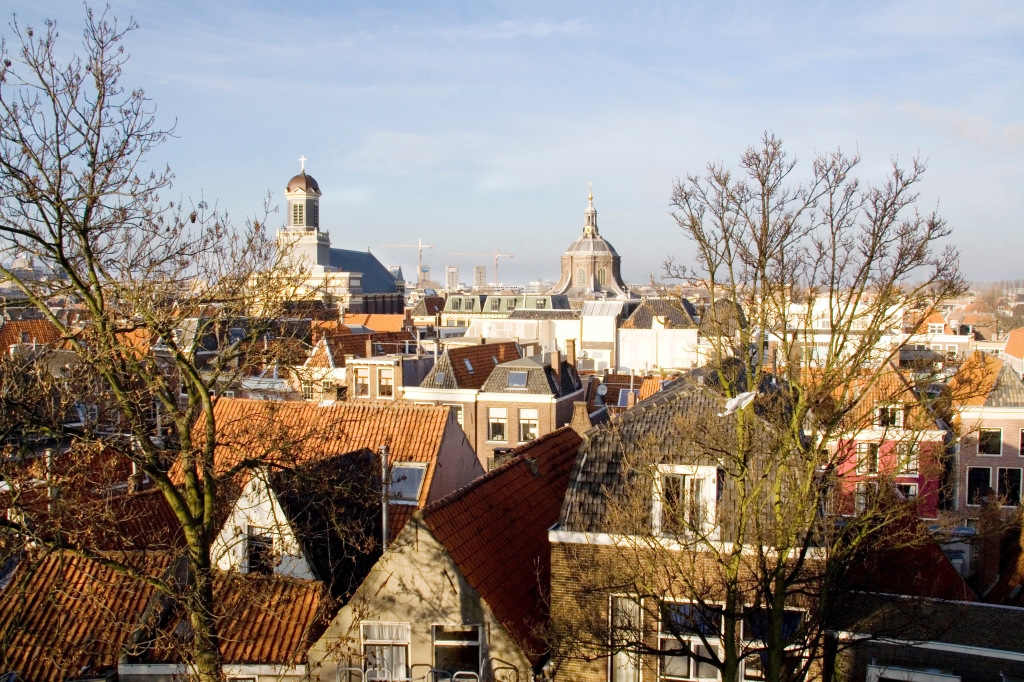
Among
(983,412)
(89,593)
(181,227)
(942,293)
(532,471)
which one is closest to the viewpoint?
(89,593)

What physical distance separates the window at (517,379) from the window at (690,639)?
23.4m

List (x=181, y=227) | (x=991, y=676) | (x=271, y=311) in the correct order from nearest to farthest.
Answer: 1. (x=181, y=227)
2. (x=271, y=311)
3. (x=991, y=676)

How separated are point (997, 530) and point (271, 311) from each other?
12.4 metres

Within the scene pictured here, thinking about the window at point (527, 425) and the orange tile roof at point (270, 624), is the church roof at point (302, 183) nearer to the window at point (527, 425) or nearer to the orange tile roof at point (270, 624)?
the window at point (527, 425)

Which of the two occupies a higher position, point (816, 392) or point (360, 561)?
point (816, 392)

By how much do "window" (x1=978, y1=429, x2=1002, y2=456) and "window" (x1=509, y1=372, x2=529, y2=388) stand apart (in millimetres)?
17061

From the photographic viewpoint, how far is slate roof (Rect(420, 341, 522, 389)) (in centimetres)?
3538

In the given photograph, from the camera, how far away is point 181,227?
970 centimetres

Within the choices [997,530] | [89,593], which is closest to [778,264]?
[997,530]

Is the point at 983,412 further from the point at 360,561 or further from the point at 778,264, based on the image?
the point at 360,561

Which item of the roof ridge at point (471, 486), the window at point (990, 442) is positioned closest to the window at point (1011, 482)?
the window at point (990, 442)

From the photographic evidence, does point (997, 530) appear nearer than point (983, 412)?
Yes

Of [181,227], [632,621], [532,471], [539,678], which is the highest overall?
[181,227]

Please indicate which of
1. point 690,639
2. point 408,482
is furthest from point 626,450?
point 408,482
